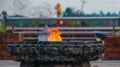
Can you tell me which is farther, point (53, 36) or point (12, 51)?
point (53, 36)

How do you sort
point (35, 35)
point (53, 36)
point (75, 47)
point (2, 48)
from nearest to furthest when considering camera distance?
point (75, 47)
point (53, 36)
point (2, 48)
point (35, 35)

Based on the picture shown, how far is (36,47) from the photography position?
13.8ft

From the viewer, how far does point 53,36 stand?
7426 millimetres

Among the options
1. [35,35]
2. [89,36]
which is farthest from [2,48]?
[89,36]

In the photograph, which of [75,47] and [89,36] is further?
[89,36]

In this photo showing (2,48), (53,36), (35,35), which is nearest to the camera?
(53,36)

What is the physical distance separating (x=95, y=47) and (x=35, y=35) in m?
10.4

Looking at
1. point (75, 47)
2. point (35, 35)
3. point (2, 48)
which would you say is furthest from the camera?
point (35, 35)

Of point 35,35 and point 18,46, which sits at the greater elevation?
point 18,46

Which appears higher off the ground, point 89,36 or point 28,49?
point 28,49

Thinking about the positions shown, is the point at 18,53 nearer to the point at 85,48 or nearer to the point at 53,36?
the point at 85,48

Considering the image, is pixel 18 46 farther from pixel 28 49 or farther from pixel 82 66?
pixel 82 66

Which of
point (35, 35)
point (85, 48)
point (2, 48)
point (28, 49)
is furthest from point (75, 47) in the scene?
point (35, 35)

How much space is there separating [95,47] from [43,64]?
505 mm
